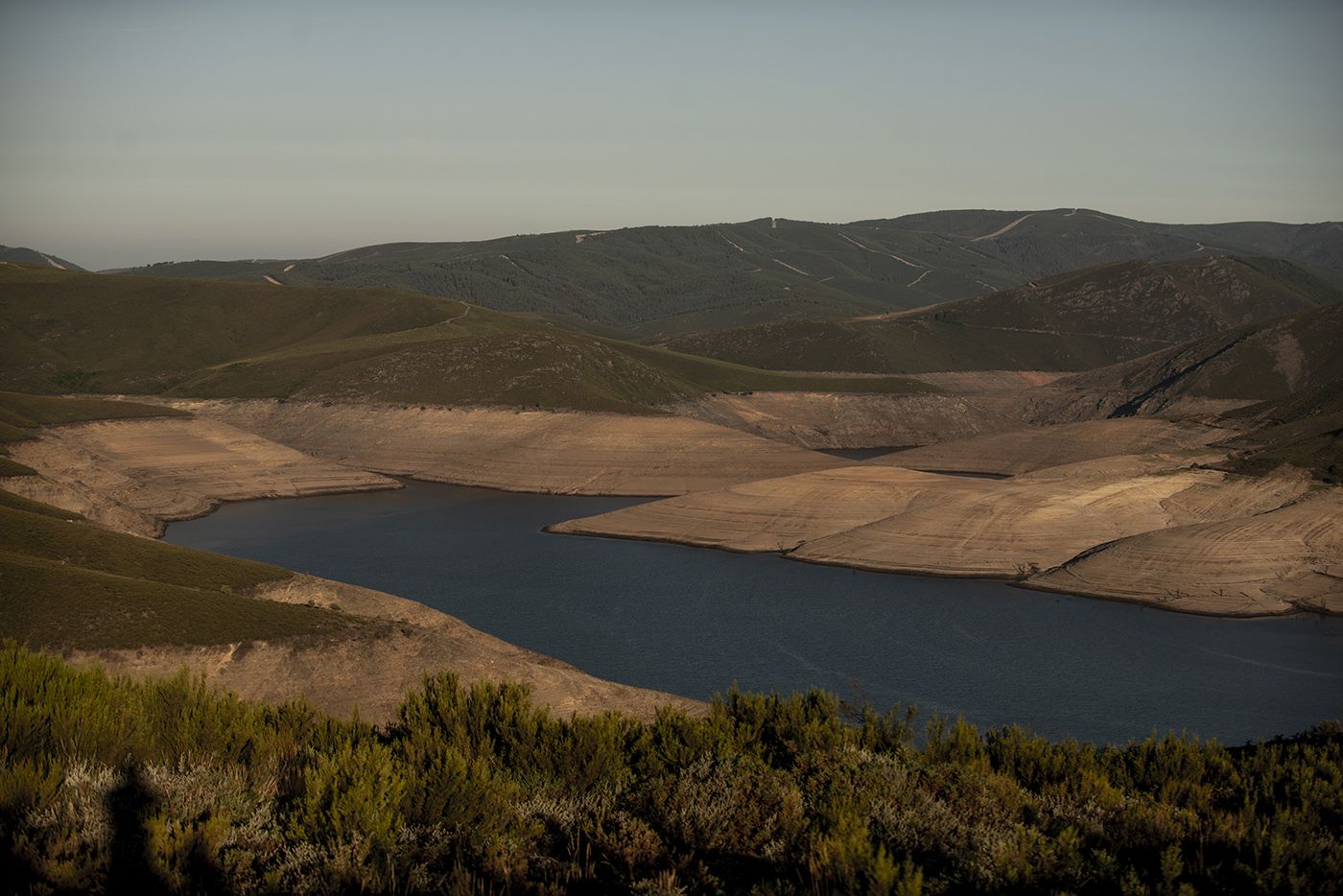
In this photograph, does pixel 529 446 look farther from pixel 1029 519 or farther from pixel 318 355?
pixel 1029 519

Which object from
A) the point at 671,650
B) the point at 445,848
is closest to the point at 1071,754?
the point at 445,848

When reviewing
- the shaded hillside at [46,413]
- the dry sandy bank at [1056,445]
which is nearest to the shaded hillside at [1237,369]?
the dry sandy bank at [1056,445]

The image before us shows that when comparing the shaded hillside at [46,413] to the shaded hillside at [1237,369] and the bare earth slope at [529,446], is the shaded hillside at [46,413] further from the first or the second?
the shaded hillside at [1237,369]

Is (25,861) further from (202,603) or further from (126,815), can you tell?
(202,603)

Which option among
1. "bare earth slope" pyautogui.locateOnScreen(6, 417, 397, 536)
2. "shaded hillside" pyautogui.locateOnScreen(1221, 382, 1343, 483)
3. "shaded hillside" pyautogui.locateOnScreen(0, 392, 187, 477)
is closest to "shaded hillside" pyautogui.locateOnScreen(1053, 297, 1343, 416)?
"shaded hillside" pyautogui.locateOnScreen(1221, 382, 1343, 483)

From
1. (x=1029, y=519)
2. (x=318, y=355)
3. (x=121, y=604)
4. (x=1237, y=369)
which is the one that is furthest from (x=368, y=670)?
(x=1237, y=369)

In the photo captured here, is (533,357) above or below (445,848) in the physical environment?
above
